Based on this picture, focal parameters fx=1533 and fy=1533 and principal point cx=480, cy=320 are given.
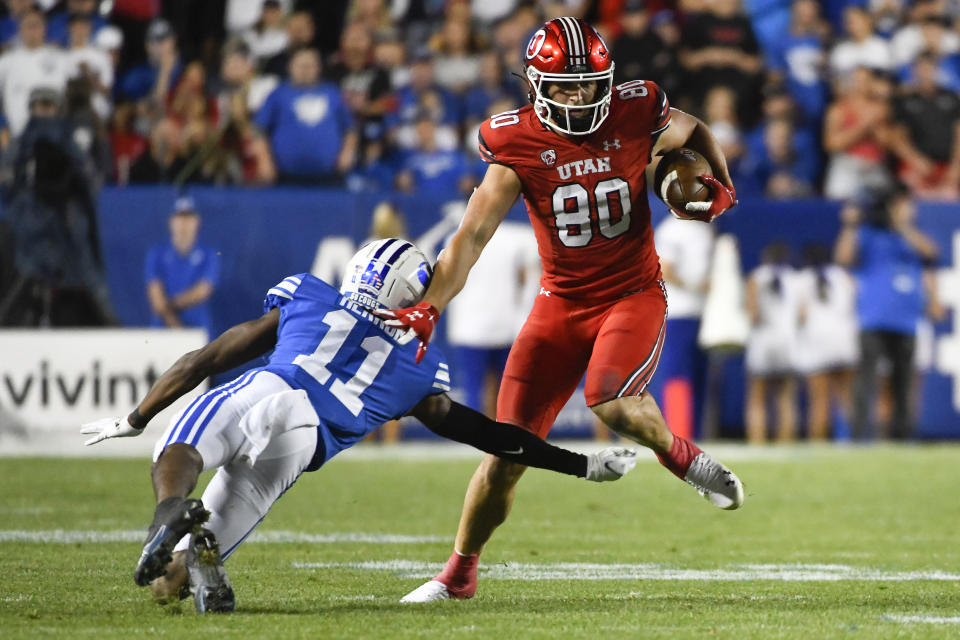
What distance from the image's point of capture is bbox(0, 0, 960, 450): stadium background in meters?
11.2

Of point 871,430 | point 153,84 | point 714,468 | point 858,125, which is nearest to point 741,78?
point 858,125

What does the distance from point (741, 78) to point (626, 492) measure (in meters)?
5.59

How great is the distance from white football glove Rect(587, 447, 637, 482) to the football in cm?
85

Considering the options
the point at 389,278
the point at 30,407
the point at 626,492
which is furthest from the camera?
the point at 30,407

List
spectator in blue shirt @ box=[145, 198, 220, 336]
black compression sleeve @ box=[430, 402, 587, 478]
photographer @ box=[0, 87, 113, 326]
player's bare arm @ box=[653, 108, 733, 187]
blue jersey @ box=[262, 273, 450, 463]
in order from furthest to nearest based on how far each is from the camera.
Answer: spectator in blue shirt @ box=[145, 198, 220, 336]
photographer @ box=[0, 87, 113, 326]
player's bare arm @ box=[653, 108, 733, 187]
black compression sleeve @ box=[430, 402, 587, 478]
blue jersey @ box=[262, 273, 450, 463]

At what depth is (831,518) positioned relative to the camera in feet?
25.9

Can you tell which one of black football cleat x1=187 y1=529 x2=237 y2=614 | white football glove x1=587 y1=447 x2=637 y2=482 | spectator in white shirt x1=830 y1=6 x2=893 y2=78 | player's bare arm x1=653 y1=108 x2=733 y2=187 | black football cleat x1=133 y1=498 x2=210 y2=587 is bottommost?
black football cleat x1=187 y1=529 x2=237 y2=614

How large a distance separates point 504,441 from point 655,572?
1.21 meters

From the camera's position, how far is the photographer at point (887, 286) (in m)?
12.3

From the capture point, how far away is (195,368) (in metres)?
4.63

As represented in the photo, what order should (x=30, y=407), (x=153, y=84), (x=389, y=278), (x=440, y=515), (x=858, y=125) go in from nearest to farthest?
(x=389, y=278)
(x=440, y=515)
(x=30, y=407)
(x=153, y=84)
(x=858, y=125)

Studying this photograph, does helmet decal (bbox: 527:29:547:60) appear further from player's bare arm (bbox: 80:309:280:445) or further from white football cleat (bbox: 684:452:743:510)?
white football cleat (bbox: 684:452:743:510)

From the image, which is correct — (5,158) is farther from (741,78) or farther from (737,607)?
(737,607)

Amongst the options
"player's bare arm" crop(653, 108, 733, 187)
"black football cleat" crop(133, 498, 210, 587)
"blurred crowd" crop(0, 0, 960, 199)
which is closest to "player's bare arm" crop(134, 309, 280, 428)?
"black football cleat" crop(133, 498, 210, 587)
